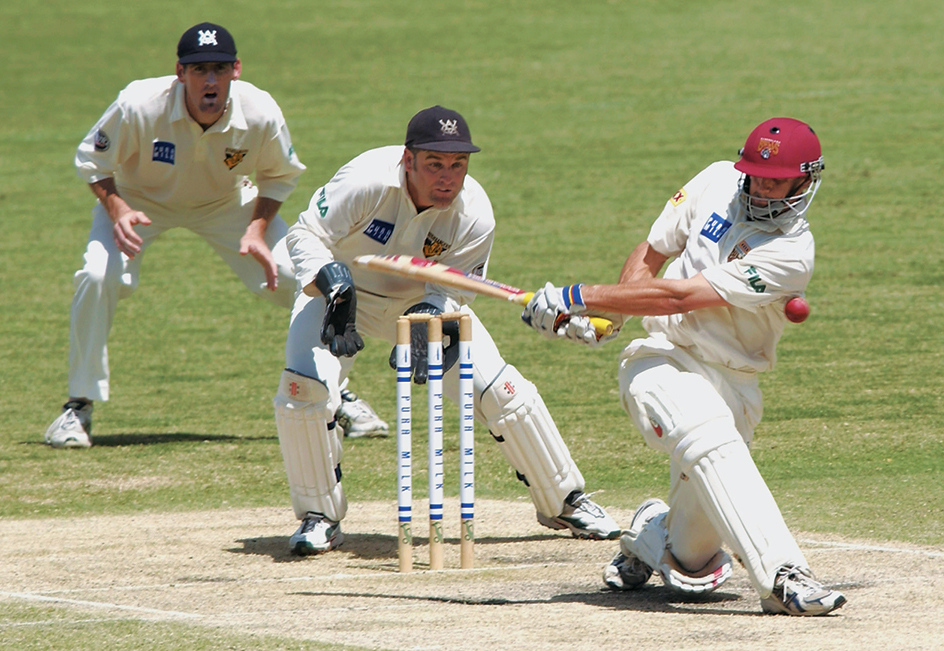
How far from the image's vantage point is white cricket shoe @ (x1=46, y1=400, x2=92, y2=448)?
25.7 ft

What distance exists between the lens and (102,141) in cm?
770

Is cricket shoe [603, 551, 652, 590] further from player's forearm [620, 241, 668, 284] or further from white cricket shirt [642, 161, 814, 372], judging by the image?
player's forearm [620, 241, 668, 284]

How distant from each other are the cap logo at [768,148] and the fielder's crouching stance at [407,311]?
1.28m

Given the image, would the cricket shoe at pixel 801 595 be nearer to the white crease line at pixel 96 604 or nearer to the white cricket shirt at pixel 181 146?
the white crease line at pixel 96 604

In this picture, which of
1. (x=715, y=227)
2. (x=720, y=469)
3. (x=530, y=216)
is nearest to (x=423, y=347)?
(x=715, y=227)

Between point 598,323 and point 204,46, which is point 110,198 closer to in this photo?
point 204,46

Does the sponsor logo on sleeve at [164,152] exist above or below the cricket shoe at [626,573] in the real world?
above

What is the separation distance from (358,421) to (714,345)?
3267 millimetres

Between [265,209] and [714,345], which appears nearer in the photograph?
[714,345]

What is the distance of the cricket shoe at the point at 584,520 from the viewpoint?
20.0ft

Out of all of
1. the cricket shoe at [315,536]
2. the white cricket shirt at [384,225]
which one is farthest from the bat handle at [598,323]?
the cricket shoe at [315,536]

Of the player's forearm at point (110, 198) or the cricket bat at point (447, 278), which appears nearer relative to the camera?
the cricket bat at point (447, 278)

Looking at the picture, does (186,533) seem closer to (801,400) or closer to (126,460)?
(126,460)

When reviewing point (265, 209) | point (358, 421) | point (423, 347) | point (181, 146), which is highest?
point (181, 146)
